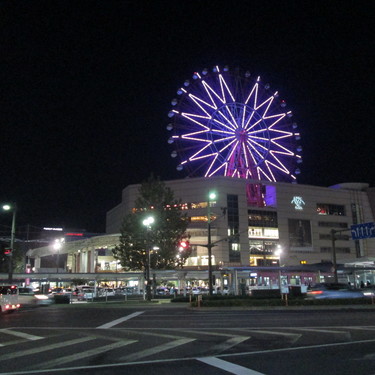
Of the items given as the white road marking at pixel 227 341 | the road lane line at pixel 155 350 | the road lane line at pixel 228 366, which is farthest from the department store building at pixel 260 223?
the road lane line at pixel 228 366

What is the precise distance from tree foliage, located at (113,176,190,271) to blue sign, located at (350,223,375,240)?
19781mm

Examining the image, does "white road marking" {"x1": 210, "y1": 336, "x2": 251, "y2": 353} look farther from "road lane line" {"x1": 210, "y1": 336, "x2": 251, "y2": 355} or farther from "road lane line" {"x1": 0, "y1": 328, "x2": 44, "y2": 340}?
"road lane line" {"x1": 0, "y1": 328, "x2": 44, "y2": 340}

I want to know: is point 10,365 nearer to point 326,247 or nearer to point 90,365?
→ point 90,365

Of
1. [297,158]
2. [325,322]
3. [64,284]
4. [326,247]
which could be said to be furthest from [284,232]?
[325,322]

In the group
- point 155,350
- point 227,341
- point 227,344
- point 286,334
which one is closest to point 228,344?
point 227,344

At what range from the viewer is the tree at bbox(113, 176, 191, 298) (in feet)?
147

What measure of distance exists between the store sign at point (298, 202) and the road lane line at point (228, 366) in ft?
277

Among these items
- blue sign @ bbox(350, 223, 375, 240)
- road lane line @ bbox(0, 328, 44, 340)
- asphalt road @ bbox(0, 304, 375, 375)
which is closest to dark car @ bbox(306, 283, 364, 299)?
blue sign @ bbox(350, 223, 375, 240)

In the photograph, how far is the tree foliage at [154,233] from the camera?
147 feet

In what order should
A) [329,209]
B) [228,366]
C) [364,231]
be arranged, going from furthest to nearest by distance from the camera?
[329,209] < [364,231] < [228,366]

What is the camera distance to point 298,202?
91.8 metres

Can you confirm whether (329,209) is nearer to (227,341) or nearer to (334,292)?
(334,292)

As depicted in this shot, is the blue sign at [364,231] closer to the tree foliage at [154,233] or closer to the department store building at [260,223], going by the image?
the tree foliage at [154,233]

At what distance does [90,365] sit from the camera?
920cm
